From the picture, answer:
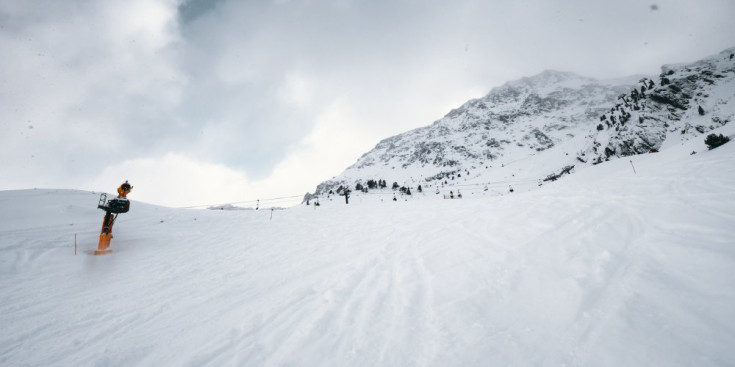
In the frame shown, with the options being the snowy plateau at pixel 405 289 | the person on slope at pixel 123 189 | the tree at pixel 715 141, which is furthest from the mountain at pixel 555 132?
the person on slope at pixel 123 189

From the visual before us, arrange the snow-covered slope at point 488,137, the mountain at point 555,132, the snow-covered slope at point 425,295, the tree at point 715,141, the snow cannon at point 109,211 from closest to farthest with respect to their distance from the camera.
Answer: the snow-covered slope at point 425,295
the snow cannon at point 109,211
the tree at point 715,141
the mountain at point 555,132
the snow-covered slope at point 488,137

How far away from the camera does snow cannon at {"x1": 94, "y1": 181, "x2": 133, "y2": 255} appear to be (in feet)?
29.9

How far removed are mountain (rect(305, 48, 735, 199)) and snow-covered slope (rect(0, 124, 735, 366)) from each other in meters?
34.3

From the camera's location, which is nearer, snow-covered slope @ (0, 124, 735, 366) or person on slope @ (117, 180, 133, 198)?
snow-covered slope @ (0, 124, 735, 366)

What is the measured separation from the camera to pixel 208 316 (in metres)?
4.59

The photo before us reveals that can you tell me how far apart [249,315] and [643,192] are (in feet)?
40.3

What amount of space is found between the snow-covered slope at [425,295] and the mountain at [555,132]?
34.3 meters

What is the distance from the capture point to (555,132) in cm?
13300

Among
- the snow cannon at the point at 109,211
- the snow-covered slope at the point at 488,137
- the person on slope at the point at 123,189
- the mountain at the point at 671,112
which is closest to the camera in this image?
the snow cannon at the point at 109,211

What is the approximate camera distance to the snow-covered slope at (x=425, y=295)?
281 centimetres

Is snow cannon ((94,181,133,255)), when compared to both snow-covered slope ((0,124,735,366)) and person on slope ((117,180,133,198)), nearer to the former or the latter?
person on slope ((117,180,133,198))

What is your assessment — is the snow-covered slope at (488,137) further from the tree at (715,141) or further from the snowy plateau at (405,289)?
the snowy plateau at (405,289)

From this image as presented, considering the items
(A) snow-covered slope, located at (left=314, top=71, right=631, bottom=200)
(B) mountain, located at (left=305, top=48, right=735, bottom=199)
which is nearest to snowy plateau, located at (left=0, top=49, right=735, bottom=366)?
(B) mountain, located at (left=305, top=48, right=735, bottom=199)

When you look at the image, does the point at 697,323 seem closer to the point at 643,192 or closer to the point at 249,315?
the point at 249,315
